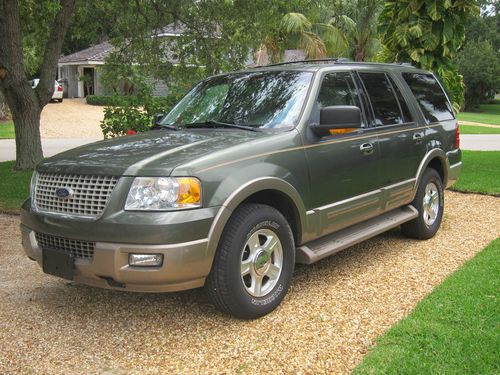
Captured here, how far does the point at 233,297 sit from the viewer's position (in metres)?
3.93

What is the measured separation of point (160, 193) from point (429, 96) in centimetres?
407

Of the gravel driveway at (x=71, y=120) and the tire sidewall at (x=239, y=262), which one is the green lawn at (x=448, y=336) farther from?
the gravel driveway at (x=71, y=120)

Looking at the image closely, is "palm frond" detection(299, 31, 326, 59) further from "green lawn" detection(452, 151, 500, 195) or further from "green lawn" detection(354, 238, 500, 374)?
"green lawn" detection(354, 238, 500, 374)

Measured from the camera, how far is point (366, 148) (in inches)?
203

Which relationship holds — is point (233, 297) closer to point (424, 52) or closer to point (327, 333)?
point (327, 333)

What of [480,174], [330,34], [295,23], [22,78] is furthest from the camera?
[330,34]

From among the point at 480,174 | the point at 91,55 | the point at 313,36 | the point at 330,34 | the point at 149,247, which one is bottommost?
the point at 480,174

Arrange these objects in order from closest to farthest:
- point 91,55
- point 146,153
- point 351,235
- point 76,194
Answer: point 76,194
point 146,153
point 351,235
point 91,55

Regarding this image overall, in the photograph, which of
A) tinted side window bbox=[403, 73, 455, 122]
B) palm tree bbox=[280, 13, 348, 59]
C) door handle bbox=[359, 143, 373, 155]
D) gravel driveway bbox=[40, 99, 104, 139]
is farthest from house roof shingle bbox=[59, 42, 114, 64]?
door handle bbox=[359, 143, 373, 155]

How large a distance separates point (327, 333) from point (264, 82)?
2323mm

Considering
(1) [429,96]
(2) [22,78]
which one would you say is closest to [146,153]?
(1) [429,96]

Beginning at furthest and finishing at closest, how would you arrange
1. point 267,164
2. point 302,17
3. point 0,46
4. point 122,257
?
point 302,17
point 0,46
point 267,164
point 122,257

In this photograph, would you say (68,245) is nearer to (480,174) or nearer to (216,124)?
(216,124)

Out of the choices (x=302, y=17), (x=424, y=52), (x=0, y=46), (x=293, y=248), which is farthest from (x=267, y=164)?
(x=302, y=17)
